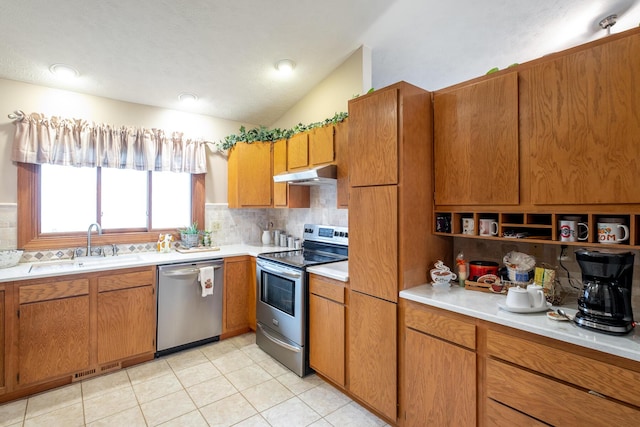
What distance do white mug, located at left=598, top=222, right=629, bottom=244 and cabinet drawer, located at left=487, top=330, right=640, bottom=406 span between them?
21.7 inches

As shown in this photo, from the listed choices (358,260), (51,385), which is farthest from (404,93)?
(51,385)

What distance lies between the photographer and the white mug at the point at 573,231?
4.83ft

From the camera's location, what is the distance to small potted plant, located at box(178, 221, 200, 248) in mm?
3445

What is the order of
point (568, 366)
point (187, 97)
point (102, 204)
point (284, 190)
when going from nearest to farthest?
point (568, 366) < point (102, 204) < point (187, 97) < point (284, 190)

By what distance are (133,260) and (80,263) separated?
463 millimetres

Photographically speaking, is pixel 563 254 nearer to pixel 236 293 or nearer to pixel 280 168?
pixel 280 168

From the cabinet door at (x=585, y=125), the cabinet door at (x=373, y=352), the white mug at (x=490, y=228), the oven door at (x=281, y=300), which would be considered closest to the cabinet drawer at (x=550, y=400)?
the cabinet door at (x=373, y=352)

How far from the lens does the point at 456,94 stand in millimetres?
1872

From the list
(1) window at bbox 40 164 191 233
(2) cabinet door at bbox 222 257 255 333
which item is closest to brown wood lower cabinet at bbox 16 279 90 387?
(1) window at bbox 40 164 191 233

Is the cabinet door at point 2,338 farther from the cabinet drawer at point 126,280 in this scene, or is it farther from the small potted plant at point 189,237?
the small potted plant at point 189,237

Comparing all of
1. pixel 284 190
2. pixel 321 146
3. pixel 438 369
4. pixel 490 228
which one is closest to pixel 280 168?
pixel 284 190

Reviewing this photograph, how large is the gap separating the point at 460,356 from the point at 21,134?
12.4 feet

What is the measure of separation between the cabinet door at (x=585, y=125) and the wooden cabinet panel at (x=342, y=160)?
54.5 inches

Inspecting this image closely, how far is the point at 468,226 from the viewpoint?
1885mm
